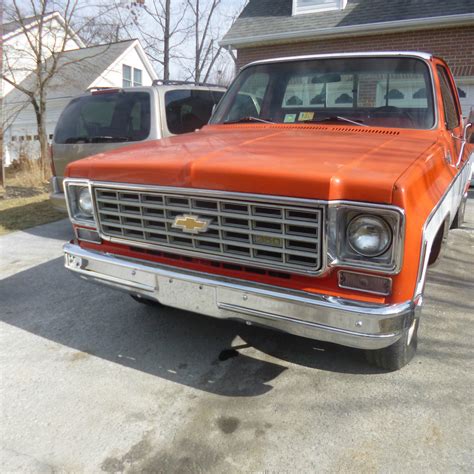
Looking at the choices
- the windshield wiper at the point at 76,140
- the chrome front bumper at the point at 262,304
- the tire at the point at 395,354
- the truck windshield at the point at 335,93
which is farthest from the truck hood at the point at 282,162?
the windshield wiper at the point at 76,140

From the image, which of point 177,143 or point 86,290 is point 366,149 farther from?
point 86,290

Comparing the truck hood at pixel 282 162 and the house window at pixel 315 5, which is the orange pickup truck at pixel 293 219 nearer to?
the truck hood at pixel 282 162

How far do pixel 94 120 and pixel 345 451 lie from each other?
191 inches

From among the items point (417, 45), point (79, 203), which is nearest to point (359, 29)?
point (417, 45)

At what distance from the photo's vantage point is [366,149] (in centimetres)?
252

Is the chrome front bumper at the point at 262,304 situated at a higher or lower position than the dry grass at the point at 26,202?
higher

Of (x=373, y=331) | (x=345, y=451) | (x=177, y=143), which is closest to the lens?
(x=373, y=331)

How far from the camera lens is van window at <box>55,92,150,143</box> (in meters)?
5.21

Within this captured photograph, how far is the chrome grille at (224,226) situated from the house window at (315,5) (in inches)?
428

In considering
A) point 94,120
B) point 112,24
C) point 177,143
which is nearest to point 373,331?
point 177,143

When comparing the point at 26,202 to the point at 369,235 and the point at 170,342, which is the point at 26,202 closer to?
the point at 170,342

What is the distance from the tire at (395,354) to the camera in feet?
8.55

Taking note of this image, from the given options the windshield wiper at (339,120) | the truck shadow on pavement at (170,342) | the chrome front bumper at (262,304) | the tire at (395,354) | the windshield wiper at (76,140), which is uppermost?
the windshield wiper at (339,120)

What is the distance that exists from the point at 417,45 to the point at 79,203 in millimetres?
9611
